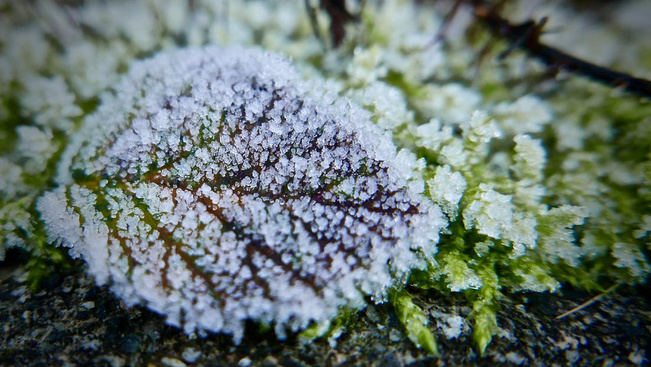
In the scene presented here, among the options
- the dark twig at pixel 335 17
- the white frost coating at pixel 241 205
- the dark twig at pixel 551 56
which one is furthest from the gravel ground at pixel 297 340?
the dark twig at pixel 335 17

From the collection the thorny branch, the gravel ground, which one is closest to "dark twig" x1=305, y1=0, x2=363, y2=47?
the thorny branch

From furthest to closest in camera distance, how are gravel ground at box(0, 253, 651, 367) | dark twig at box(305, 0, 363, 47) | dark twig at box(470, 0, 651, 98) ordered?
1. dark twig at box(305, 0, 363, 47)
2. dark twig at box(470, 0, 651, 98)
3. gravel ground at box(0, 253, 651, 367)

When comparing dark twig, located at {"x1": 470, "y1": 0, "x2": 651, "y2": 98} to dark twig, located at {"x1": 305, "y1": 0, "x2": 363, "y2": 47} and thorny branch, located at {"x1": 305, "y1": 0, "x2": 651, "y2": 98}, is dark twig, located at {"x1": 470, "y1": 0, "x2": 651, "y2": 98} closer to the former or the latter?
thorny branch, located at {"x1": 305, "y1": 0, "x2": 651, "y2": 98}

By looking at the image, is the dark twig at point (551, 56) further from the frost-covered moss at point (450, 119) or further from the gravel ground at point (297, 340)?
the gravel ground at point (297, 340)

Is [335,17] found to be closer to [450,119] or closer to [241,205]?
[450,119]

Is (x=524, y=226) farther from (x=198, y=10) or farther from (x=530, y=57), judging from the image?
(x=198, y=10)


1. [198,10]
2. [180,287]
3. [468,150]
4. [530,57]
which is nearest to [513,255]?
[468,150]
